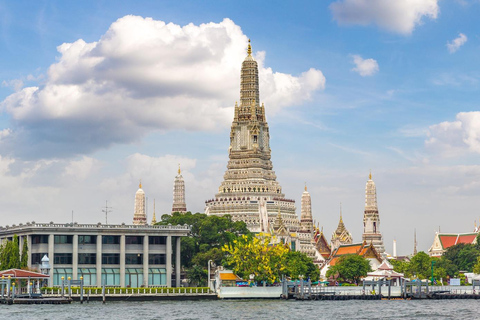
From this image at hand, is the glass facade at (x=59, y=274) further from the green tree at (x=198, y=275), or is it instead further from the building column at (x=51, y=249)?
the green tree at (x=198, y=275)

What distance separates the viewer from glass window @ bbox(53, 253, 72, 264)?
132875 millimetres

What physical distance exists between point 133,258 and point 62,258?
10.0 metres

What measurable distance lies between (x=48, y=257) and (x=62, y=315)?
120 ft

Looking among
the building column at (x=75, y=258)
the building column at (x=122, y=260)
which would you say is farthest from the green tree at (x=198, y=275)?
the building column at (x=75, y=258)

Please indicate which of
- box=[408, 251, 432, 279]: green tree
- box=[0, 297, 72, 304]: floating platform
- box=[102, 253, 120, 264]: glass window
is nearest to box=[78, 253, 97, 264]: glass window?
box=[102, 253, 120, 264]: glass window

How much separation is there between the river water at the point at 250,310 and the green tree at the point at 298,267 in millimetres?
14236

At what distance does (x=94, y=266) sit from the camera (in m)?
135

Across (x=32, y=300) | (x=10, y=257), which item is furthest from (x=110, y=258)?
(x=32, y=300)

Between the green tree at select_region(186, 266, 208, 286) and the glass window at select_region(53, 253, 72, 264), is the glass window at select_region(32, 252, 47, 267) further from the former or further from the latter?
the green tree at select_region(186, 266, 208, 286)

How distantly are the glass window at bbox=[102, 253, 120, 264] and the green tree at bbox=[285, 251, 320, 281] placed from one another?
23387 millimetres

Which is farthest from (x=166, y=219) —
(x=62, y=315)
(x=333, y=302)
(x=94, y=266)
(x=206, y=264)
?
(x=62, y=315)

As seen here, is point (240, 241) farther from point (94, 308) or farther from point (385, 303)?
point (94, 308)

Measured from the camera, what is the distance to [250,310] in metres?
104

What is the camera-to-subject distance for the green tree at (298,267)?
136750 millimetres
